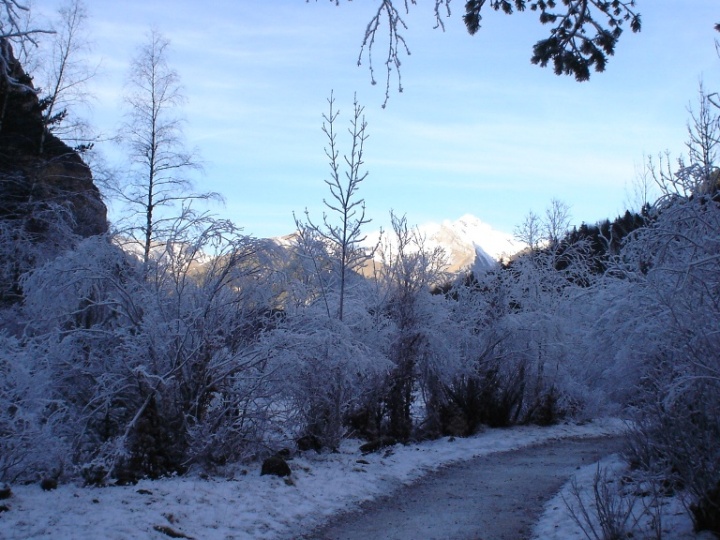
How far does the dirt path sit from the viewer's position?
6867 millimetres

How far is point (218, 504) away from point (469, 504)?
11.1 ft

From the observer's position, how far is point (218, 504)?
6.84 meters

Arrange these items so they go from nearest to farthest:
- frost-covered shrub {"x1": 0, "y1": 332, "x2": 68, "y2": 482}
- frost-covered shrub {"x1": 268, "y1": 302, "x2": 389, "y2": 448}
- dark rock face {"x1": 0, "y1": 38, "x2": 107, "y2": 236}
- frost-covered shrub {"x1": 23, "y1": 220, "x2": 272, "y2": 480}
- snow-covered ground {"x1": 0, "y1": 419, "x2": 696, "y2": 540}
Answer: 1. snow-covered ground {"x1": 0, "y1": 419, "x2": 696, "y2": 540}
2. frost-covered shrub {"x1": 0, "y1": 332, "x2": 68, "y2": 482}
3. frost-covered shrub {"x1": 23, "y1": 220, "x2": 272, "y2": 480}
4. frost-covered shrub {"x1": 268, "y1": 302, "x2": 389, "y2": 448}
5. dark rock face {"x1": 0, "y1": 38, "x2": 107, "y2": 236}

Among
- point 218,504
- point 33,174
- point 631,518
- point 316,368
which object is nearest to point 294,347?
point 316,368

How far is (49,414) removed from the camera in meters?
7.93

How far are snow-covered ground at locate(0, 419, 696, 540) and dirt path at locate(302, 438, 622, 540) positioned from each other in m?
0.27

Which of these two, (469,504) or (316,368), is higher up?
(316,368)

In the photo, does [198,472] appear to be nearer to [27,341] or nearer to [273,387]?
[273,387]

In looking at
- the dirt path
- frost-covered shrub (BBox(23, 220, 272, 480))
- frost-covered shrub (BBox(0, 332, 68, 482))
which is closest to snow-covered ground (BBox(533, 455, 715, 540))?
the dirt path

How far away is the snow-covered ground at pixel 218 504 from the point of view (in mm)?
5582

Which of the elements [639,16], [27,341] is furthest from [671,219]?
[27,341]

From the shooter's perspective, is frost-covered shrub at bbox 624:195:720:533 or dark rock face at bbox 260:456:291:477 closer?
frost-covered shrub at bbox 624:195:720:533

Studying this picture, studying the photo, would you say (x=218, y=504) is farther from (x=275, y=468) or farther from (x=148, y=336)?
(x=148, y=336)

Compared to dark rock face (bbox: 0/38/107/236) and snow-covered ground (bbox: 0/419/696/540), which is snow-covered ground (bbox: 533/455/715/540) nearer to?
snow-covered ground (bbox: 0/419/696/540)
